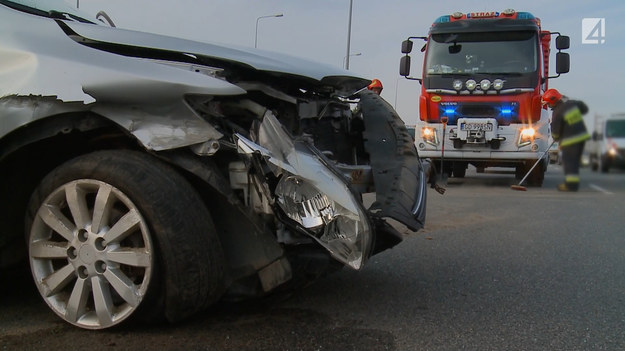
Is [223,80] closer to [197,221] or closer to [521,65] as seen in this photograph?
[197,221]

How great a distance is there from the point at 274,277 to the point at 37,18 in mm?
1885

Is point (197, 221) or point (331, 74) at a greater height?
point (331, 74)

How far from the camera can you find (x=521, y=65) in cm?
1026

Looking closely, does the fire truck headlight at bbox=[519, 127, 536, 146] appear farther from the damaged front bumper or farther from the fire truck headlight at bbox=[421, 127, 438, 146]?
the damaged front bumper

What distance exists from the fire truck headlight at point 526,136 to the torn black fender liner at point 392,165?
7.08m

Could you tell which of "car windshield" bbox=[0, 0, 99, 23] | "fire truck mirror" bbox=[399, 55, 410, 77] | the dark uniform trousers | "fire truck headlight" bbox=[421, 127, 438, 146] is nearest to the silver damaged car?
"car windshield" bbox=[0, 0, 99, 23]

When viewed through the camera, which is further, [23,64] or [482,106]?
[482,106]

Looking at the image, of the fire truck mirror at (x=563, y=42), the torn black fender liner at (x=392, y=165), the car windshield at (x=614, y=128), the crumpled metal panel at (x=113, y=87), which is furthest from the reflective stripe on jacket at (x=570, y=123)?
the fire truck mirror at (x=563, y=42)

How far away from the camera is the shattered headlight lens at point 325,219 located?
104 inches

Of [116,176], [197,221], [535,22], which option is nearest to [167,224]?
[197,221]

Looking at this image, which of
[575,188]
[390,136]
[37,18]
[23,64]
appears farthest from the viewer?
[575,188]

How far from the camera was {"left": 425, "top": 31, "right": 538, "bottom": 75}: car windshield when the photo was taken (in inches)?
405

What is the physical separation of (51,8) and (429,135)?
325 inches

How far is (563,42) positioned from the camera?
10562 mm
